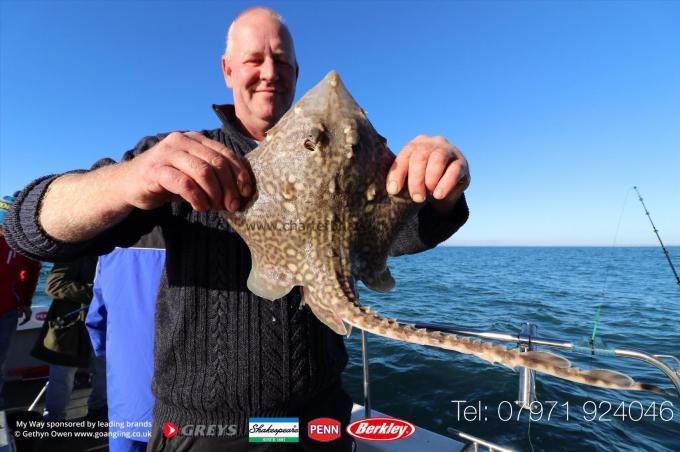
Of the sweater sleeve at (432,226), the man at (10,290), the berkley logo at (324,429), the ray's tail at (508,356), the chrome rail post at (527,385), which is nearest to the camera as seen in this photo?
the ray's tail at (508,356)

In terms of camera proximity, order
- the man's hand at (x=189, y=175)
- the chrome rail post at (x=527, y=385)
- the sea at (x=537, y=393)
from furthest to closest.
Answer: the sea at (x=537, y=393)
the chrome rail post at (x=527, y=385)
the man's hand at (x=189, y=175)

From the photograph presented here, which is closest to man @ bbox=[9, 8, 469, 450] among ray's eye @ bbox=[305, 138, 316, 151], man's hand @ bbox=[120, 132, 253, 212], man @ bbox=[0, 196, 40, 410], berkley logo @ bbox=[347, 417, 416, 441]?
man's hand @ bbox=[120, 132, 253, 212]

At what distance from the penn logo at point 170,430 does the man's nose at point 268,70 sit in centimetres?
261

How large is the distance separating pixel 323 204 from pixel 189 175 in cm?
68

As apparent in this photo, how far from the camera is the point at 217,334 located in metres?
2.35

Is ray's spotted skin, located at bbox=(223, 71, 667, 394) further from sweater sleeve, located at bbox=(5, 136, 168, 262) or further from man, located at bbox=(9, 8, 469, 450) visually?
sweater sleeve, located at bbox=(5, 136, 168, 262)

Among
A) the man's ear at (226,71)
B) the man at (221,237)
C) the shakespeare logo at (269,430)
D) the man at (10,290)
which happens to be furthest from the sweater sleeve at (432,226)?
the man at (10,290)

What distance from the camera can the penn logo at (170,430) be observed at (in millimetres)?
2313

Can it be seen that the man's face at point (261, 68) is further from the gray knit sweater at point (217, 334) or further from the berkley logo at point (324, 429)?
the berkley logo at point (324, 429)

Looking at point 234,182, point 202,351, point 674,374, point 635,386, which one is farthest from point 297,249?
point 674,374

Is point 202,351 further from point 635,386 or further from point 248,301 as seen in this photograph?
point 635,386

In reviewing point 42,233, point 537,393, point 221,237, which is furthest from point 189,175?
point 537,393

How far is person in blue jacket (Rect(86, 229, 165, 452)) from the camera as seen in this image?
3.19 meters

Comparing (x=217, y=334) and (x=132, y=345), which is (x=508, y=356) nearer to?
(x=217, y=334)
